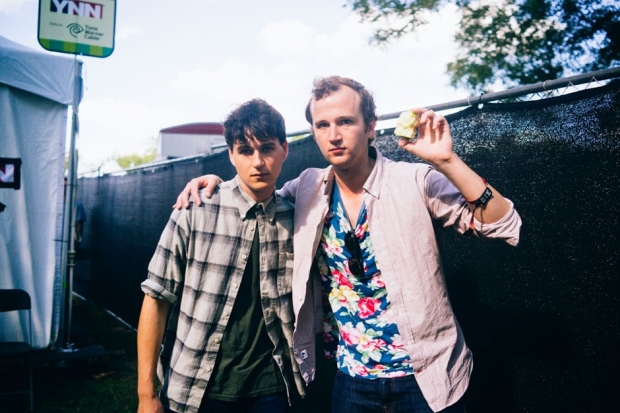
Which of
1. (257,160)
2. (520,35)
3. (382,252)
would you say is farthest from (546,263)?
(520,35)

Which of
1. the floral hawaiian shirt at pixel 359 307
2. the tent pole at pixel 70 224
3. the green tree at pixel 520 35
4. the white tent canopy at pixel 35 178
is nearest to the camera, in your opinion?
the floral hawaiian shirt at pixel 359 307

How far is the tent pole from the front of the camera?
559 cm

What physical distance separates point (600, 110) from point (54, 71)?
5.73 metres

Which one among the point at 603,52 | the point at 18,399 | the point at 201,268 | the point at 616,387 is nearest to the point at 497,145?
the point at 616,387

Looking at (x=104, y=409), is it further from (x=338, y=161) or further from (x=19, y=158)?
(x=338, y=161)

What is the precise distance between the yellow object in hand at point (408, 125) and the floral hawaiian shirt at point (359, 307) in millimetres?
443

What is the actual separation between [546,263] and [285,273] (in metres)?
1.22

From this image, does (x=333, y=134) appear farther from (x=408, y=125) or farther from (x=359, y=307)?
(x=359, y=307)

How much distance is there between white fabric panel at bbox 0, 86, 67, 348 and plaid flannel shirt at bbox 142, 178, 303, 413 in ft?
13.8

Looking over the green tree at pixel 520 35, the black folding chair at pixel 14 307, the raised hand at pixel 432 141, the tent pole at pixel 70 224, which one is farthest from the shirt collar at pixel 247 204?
the green tree at pixel 520 35

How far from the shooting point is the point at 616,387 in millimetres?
1843

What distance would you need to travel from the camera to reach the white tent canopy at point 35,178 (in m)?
5.36

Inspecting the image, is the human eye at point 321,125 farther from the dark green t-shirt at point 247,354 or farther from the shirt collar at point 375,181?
the dark green t-shirt at point 247,354

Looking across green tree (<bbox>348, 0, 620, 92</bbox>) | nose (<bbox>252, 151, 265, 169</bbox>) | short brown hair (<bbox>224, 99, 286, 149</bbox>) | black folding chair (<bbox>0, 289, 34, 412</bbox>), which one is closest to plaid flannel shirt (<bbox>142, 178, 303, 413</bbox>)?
nose (<bbox>252, 151, 265, 169</bbox>)
